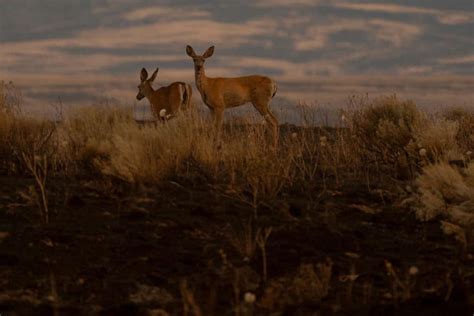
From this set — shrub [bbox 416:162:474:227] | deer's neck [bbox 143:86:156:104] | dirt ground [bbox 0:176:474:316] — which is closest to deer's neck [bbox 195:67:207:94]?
deer's neck [bbox 143:86:156:104]

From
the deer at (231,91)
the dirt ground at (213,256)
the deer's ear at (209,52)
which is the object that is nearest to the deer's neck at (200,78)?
the deer at (231,91)

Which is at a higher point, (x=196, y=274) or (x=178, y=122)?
(x=178, y=122)

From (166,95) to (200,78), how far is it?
108 centimetres

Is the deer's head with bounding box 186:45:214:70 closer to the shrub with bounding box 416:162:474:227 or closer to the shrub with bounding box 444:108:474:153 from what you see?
the shrub with bounding box 444:108:474:153

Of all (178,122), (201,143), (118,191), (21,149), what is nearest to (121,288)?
(118,191)

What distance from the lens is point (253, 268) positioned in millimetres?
5770

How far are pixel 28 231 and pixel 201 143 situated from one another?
11.4 ft

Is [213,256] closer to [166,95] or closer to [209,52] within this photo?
[209,52]

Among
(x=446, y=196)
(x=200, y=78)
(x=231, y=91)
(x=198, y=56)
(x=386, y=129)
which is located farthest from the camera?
(x=231, y=91)

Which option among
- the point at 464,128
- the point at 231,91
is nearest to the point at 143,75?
the point at 231,91

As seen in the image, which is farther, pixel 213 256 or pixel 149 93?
pixel 149 93

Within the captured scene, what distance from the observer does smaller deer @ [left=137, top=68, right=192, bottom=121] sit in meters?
19.4

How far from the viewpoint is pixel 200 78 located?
762 inches

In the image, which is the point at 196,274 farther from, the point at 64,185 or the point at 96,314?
the point at 64,185
